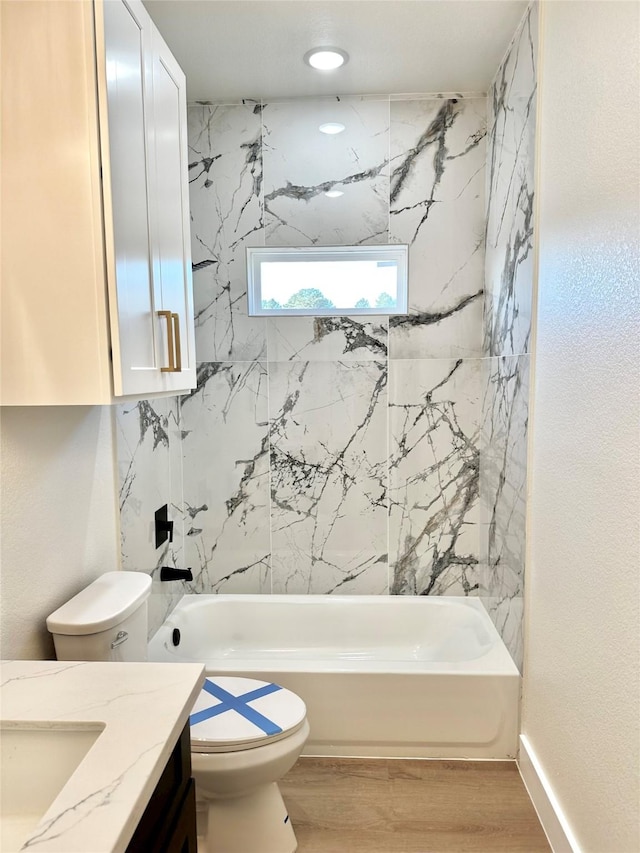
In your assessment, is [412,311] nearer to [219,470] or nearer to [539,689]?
[219,470]

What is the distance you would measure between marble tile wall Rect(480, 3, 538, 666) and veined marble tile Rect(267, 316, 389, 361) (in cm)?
50

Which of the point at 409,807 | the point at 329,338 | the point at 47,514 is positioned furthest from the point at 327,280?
the point at 409,807

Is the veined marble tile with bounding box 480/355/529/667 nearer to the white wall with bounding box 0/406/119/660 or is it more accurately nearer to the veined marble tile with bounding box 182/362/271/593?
the veined marble tile with bounding box 182/362/271/593

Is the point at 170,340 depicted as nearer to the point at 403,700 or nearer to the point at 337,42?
the point at 337,42

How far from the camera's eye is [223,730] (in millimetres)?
1642

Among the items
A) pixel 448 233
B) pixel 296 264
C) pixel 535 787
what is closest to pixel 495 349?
pixel 448 233

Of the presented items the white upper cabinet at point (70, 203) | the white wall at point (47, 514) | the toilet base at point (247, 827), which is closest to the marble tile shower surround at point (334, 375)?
the white wall at point (47, 514)

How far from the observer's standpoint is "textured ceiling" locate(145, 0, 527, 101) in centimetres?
199

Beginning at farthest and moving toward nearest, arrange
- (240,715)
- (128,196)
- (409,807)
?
(409,807) < (240,715) < (128,196)

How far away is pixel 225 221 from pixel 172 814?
93.3 inches

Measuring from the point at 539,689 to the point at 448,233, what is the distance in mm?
1914

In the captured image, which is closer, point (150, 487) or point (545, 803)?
point (545, 803)

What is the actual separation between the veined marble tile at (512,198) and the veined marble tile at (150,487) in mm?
1431

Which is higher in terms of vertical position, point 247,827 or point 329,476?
point 329,476
